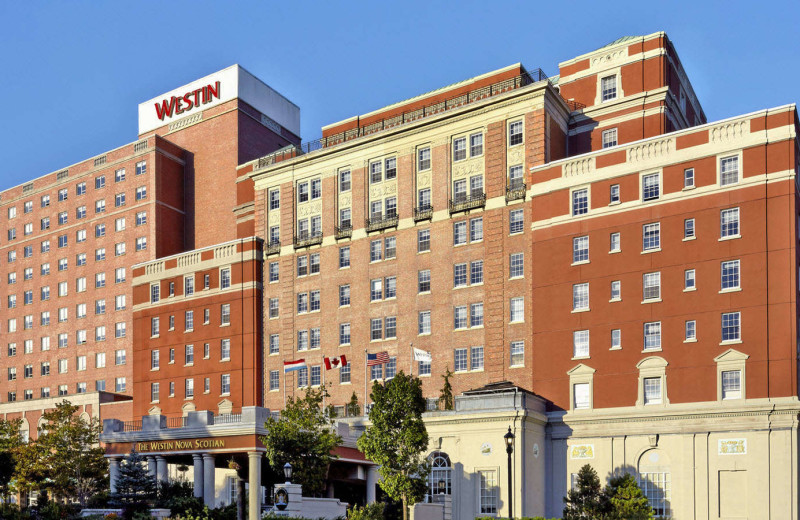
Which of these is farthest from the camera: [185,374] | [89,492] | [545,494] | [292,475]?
[185,374]

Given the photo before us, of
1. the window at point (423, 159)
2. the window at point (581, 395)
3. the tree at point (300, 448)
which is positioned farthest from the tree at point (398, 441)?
the window at point (423, 159)

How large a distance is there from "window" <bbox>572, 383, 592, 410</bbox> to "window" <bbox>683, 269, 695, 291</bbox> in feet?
30.2

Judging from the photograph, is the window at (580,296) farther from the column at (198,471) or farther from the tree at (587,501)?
the column at (198,471)

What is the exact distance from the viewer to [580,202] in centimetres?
6512

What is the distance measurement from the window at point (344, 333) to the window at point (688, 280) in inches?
1120

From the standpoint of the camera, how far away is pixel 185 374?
85.8m

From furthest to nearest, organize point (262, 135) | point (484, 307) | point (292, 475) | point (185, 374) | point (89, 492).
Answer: point (262, 135) → point (185, 374) → point (89, 492) → point (484, 307) → point (292, 475)

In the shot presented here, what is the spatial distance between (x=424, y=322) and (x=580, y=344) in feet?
45.6

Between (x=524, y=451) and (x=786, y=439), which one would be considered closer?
(x=786, y=439)

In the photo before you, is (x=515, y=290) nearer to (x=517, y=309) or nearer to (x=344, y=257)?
(x=517, y=309)

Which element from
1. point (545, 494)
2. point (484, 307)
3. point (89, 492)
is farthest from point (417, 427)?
point (89, 492)

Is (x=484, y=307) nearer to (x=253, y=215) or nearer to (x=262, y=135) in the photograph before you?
(x=253, y=215)

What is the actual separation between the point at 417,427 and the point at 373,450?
2.87 m

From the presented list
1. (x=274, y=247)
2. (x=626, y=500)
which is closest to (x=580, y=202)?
(x=626, y=500)
